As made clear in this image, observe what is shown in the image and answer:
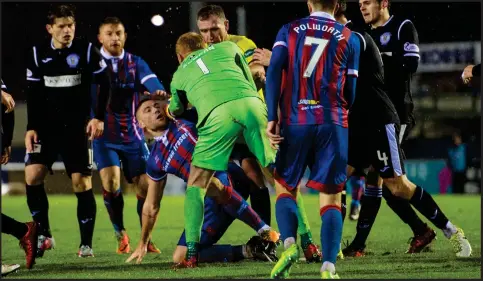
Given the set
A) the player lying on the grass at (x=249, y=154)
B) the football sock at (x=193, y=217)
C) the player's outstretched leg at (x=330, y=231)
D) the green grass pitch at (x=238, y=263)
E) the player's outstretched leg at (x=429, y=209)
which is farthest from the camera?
the player's outstretched leg at (x=429, y=209)

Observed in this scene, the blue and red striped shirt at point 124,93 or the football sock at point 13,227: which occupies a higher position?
the blue and red striped shirt at point 124,93

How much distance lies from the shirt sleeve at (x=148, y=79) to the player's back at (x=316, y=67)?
3173 millimetres

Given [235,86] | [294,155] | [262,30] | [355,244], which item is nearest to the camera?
[294,155]

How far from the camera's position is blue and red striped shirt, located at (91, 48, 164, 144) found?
8.98m

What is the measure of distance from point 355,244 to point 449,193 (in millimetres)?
14050

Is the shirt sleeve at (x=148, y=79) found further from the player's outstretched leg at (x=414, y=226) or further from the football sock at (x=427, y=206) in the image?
the football sock at (x=427, y=206)

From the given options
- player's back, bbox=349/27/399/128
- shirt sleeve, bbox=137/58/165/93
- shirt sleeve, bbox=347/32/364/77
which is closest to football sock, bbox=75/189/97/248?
shirt sleeve, bbox=137/58/165/93

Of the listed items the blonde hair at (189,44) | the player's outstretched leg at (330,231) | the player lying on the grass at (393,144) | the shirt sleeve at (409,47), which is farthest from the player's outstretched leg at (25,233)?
the shirt sleeve at (409,47)

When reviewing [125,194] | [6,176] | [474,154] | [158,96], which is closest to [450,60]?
[474,154]

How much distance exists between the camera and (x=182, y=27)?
22188mm

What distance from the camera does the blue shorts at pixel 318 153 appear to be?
5.83 meters

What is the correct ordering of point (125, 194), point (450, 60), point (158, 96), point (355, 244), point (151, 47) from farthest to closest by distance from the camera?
1. point (450, 60)
2. point (125, 194)
3. point (151, 47)
4. point (158, 96)
5. point (355, 244)

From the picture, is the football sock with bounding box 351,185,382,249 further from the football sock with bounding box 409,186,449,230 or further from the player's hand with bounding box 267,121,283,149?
the player's hand with bounding box 267,121,283,149

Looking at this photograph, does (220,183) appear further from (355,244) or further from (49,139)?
(49,139)
